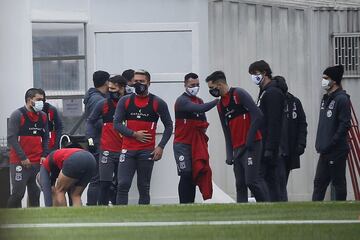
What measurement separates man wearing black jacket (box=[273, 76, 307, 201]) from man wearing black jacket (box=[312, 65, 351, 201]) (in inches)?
13.6

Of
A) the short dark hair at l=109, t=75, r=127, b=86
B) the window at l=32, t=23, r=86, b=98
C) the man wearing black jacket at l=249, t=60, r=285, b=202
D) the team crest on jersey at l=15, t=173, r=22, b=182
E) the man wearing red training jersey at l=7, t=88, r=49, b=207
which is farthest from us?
the window at l=32, t=23, r=86, b=98

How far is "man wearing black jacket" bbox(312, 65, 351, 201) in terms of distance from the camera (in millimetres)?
12922

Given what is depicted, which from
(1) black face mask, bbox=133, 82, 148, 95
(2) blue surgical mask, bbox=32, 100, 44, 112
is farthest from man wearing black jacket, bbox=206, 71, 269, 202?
(2) blue surgical mask, bbox=32, 100, 44, 112

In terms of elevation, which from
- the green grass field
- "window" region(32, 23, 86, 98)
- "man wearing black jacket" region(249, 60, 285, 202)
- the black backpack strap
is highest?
"window" region(32, 23, 86, 98)

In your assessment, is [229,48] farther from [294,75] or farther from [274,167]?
[274,167]

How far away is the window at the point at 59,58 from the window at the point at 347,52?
4.70m

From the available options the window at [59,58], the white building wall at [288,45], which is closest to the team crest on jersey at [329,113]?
the window at [59,58]

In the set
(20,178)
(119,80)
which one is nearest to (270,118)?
(119,80)

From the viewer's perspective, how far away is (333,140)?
1289 cm

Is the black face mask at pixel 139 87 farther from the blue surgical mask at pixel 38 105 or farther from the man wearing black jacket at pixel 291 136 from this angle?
the blue surgical mask at pixel 38 105

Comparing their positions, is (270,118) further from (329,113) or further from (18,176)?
(18,176)

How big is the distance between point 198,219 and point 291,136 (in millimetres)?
3490

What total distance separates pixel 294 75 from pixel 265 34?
2.60 feet

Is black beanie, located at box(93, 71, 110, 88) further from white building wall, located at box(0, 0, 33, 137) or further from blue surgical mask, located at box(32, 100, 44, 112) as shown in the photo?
white building wall, located at box(0, 0, 33, 137)
